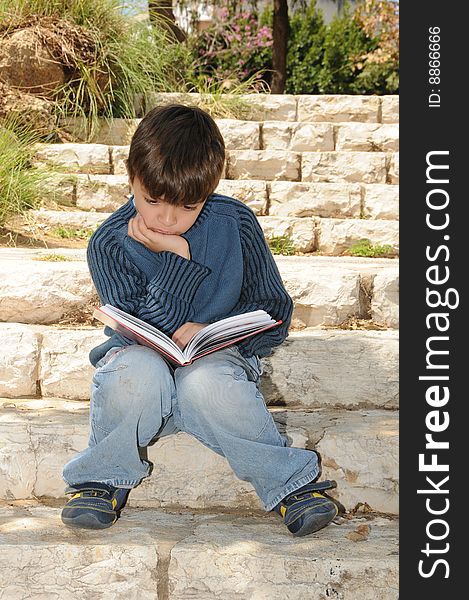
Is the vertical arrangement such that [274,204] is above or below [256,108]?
below

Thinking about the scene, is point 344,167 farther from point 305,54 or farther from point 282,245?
point 305,54

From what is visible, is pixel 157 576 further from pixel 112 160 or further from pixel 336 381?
pixel 112 160

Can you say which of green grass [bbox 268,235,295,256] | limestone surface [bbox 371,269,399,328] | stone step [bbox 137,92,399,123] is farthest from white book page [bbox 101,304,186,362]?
stone step [bbox 137,92,399,123]

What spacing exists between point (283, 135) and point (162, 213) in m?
3.55

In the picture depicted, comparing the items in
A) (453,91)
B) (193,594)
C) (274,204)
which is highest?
(453,91)

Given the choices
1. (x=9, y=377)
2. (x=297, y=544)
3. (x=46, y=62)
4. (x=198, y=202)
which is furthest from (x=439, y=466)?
(x=46, y=62)

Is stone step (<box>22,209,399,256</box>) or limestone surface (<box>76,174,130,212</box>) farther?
limestone surface (<box>76,174,130,212</box>)

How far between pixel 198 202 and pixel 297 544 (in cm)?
92

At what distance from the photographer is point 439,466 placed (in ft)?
6.85

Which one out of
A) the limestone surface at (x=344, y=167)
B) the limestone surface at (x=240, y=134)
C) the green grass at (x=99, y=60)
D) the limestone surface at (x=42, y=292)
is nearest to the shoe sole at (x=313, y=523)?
the limestone surface at (x=42, y=292)

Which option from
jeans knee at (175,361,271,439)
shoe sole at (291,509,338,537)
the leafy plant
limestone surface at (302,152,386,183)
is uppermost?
the leafy plant

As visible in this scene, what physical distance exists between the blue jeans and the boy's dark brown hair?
1.41 feet

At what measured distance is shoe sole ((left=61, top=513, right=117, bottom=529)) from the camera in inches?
86.2

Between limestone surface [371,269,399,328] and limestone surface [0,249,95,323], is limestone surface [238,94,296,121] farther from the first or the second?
limestone surface [0,249,95,323]
